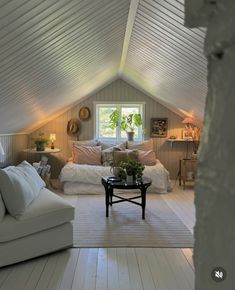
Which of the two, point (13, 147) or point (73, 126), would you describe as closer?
point (13, 147)

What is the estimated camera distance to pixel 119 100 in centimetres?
706

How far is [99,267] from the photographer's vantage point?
2744 mm

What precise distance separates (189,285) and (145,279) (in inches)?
14.4

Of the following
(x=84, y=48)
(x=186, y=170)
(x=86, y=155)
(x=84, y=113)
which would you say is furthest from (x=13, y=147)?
(x=186, y=170)

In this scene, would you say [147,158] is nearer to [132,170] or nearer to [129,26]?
[132,170]

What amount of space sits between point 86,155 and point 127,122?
1456 mm

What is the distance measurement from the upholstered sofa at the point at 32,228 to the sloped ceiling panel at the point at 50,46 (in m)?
1.12

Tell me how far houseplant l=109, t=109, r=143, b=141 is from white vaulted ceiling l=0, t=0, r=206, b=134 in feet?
5.49

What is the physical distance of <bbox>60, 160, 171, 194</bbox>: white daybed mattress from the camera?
18.1 ft

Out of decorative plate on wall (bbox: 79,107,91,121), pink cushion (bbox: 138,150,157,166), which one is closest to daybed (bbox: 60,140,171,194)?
pink cushion (bbox: 138,150,157,166)

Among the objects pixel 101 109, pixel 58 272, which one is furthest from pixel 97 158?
pixel 58 272

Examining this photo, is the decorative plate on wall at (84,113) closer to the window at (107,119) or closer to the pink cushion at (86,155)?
the window at (107,119)

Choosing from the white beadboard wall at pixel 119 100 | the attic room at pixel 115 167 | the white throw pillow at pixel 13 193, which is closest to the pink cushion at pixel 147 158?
the attic room at pixel 115 167

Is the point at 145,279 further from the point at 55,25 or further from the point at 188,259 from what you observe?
the point at 55,25
